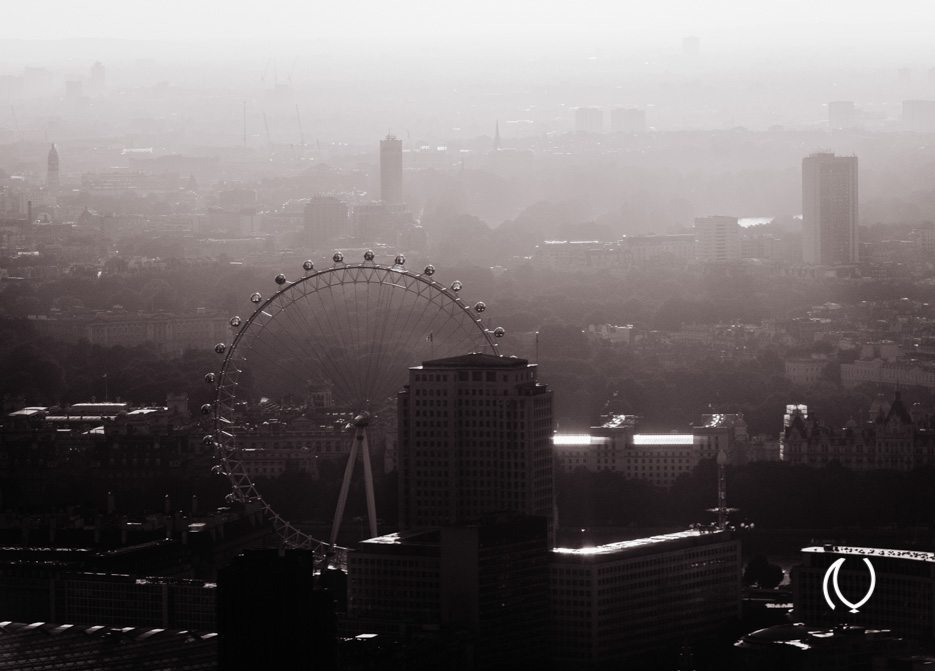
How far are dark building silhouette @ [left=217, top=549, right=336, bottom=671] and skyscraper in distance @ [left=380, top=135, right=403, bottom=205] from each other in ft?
172

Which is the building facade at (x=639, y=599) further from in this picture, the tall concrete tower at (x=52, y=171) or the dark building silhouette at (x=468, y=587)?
the tall concrete tower at (x=52, y=171)

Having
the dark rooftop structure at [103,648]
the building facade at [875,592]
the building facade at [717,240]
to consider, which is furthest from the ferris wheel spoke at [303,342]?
the building facade at [717,240]

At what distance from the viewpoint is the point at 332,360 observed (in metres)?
32.5

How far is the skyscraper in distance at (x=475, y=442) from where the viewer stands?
89.3 feet

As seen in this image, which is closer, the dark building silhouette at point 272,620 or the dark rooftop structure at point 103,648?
the dark building silhouette at point 272,620

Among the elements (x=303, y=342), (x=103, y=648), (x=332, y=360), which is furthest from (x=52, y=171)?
(x=103, y=648)

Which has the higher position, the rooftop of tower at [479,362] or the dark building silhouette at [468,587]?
Answer: the rooftop of tower at [479,362]

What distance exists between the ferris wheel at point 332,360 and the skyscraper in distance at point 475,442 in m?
0.48

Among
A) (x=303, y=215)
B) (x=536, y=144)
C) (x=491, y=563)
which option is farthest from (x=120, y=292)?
(x=536, y=144)

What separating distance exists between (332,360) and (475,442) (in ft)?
17.6

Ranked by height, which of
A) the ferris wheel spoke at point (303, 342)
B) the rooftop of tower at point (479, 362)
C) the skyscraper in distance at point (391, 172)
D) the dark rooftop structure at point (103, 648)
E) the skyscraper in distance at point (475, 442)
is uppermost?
the skyscraper in distance at point (391, 172)

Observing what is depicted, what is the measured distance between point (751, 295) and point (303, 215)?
15266 mm

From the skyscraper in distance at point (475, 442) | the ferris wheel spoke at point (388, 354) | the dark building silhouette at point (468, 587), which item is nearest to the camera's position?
the dark building silhouette at point (468, 587)

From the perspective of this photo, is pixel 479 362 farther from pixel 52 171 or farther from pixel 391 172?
pixel 391 172
